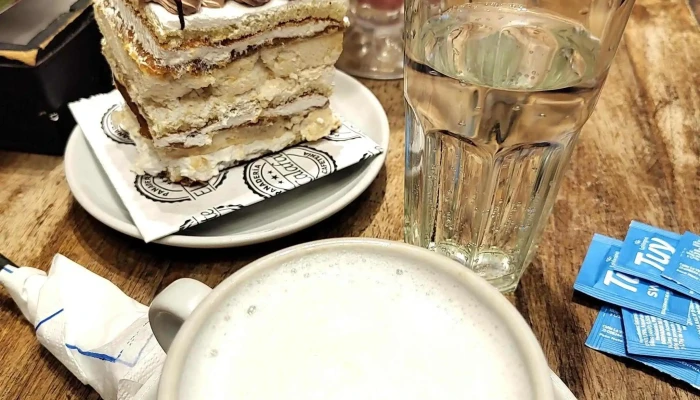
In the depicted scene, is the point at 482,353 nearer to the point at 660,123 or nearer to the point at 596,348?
the point at 596,348

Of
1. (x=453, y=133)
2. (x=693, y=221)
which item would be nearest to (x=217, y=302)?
(x=453, y=133)

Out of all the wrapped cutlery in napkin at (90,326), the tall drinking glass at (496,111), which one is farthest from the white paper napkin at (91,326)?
the tall drinking glass at (496,111)

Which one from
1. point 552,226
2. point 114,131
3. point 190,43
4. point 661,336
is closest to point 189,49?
point 190,43

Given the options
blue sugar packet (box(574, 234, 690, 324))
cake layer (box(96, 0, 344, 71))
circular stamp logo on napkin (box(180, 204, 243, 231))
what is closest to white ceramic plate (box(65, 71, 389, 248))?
circular stamp logo on napkin (box(180, 204, 243, 231))

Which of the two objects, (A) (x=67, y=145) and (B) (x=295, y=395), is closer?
(B) (x=295, y=395)

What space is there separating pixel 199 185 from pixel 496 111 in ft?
1.35

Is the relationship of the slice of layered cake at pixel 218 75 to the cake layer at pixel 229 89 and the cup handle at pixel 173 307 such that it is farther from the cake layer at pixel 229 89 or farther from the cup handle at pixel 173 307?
the cup handle at pixel 173 307

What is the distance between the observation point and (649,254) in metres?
0.68

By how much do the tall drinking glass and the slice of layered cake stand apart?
0.21 metres

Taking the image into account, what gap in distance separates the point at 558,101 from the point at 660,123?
0.47 meters

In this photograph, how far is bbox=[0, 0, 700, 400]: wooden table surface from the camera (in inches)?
23.1

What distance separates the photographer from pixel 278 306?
1.50 feet

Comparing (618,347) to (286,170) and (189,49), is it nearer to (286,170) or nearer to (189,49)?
(286,170)

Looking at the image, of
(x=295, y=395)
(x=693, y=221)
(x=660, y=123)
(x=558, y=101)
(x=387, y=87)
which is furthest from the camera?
(x=387, y=87)
